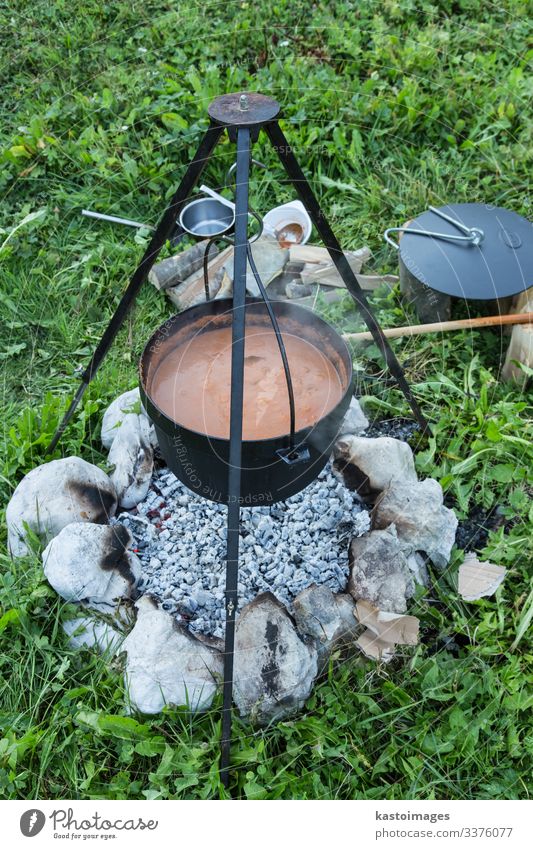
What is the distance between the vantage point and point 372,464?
2383mm

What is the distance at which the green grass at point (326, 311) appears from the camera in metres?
1.91

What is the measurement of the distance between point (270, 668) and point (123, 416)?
110cm

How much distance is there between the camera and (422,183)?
352cm

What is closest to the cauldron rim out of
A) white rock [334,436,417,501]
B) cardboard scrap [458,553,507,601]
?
white rock [334,436,417,501]

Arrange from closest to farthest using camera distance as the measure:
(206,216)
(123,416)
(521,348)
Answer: (123,416) < (521,348) < (206,216)

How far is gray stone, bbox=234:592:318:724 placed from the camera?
1.92 m

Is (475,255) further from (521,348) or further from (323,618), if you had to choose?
(323,618)

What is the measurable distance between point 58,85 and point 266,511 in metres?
3.00

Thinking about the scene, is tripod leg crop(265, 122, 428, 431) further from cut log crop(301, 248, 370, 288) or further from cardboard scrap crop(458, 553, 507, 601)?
cut log crop(301, 248, 370, 288)

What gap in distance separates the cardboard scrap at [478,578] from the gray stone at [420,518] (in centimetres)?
8

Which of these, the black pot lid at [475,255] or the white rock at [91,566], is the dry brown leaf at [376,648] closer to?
the white rock at [91,566]

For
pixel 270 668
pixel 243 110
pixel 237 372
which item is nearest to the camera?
pixel 237 372

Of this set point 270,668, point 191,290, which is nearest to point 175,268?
point 191,290
